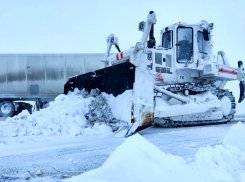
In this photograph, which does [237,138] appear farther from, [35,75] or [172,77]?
[35,75]

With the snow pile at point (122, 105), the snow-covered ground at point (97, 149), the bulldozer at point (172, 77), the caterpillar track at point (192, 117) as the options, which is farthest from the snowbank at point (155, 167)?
the caterpillar track at point (192, 117)

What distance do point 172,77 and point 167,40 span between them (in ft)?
4.00

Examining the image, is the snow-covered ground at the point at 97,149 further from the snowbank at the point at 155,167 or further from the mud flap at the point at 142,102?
the mud flap at the point at 142,102

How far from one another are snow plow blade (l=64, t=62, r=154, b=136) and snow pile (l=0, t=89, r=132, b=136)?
0.81 feet

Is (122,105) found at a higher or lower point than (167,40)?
lower

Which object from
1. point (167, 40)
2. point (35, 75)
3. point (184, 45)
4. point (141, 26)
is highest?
point (141, 26)

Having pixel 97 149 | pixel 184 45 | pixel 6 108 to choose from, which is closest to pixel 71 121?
pixel 97 149

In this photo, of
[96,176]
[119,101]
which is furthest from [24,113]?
[96,176]

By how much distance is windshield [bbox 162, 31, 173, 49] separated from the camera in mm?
6141

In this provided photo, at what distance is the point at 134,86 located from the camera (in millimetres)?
3789

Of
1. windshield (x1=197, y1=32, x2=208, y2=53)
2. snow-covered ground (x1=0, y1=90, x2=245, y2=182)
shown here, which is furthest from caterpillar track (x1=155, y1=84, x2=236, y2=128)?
snow-covered ground (x1=0, y1=90, x2=245, y2=182)

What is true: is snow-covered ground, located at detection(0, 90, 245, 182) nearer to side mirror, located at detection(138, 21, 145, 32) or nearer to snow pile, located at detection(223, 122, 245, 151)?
snow pile, located at detection(223, 122, 245, 151)

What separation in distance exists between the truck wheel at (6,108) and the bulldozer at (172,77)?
16.7 ft

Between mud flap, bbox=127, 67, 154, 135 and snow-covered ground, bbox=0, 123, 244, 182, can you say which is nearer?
snow-covered ground, bbox=0, 123, 244, 182
